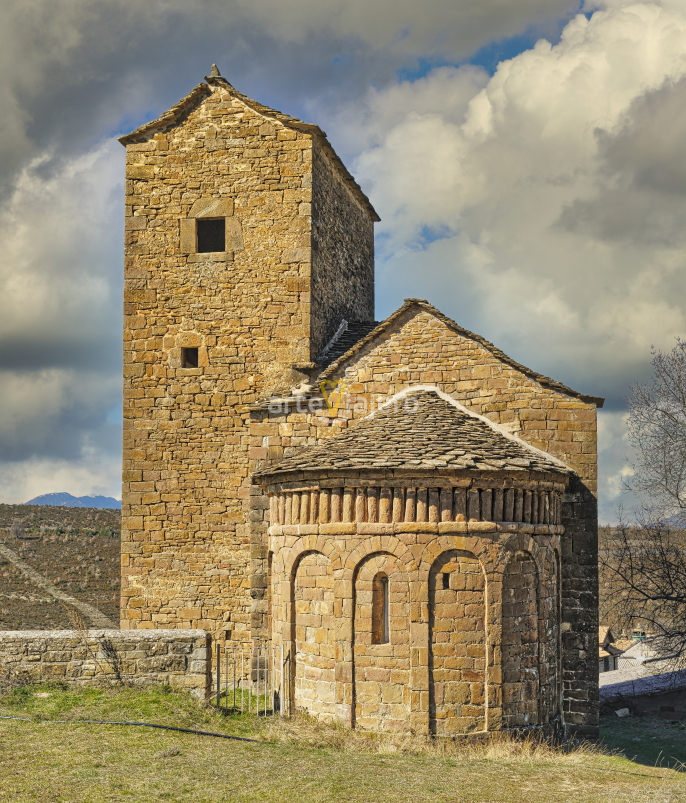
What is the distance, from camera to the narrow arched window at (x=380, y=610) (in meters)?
11.4

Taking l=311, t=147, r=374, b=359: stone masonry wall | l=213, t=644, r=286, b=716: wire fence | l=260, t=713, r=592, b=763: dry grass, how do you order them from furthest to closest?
1. l=311, t=147, r=374, b=359: stone masonry wall
2. l=213, t=644, r=286, b=716: wire fence
3. l=260, t=713, r=592, b=763: dry grass

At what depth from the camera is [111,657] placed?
39.2ft

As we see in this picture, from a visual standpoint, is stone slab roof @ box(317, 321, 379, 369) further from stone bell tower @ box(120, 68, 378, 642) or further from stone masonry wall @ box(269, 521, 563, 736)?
stone masonry wall @ box(269, 521, 563, 736)

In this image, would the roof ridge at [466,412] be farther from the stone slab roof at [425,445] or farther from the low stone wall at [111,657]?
the low stone wall at [111,657]

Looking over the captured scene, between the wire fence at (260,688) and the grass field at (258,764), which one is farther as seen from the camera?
the wire fence at (260,688)

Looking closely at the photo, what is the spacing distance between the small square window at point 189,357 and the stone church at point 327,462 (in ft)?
0.13

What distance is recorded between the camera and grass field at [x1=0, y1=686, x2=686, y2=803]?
8.48 metres

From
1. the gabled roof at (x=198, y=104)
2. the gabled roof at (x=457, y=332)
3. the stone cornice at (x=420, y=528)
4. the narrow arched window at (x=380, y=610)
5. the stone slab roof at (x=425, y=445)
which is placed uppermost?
the gabled roof at (x=198, y=104)

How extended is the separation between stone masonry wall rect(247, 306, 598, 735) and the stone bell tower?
3.95ft

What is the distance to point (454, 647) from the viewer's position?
11.2m

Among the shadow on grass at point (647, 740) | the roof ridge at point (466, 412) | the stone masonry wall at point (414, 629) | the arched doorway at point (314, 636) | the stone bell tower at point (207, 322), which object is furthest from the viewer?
the stone bell tower at point (207, 322)

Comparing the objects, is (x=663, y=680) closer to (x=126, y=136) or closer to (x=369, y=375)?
(x=369, y=375)

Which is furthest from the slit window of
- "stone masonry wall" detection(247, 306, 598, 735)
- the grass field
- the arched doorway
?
the grass field

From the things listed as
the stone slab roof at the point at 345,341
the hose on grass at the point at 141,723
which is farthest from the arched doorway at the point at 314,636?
the stone slab roof at the point at 345,341
